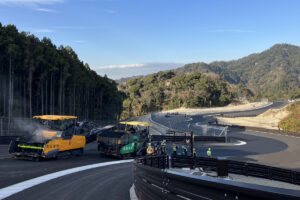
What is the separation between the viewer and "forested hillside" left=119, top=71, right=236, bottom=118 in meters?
120

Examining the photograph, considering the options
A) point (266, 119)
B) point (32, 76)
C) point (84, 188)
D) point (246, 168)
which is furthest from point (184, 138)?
point (266, 119)

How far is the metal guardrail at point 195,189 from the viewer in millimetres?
2973

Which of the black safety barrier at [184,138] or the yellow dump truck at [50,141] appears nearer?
the yellow dump truck at [50,141]

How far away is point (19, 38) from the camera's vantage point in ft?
112

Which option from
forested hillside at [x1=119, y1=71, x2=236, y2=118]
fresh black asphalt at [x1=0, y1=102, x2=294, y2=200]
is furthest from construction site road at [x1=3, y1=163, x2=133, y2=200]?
forested hillside at [x1=119, y1=71, x2=236, y2=118]

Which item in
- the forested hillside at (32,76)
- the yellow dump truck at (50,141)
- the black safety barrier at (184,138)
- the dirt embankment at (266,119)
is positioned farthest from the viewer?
the dirt embankment at (266,119)

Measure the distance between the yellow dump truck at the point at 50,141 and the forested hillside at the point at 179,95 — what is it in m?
92.8

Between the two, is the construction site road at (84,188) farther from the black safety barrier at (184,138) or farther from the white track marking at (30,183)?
the black safety barrier at (184,138)

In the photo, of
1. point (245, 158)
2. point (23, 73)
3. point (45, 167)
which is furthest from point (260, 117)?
point (45, 167)

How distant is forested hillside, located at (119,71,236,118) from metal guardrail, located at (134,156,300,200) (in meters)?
106

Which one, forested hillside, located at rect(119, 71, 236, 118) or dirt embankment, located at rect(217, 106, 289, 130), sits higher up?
forested hillside, located at rect(119, 71, 236, 118)

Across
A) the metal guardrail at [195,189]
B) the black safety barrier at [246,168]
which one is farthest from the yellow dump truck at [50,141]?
the metal guardrail at [195,189]

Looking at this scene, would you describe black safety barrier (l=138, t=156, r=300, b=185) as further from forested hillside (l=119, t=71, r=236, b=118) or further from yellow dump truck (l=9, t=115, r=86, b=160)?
forested hillside (l=119, t=71, r=236, b=118)

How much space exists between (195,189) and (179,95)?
402 ft
